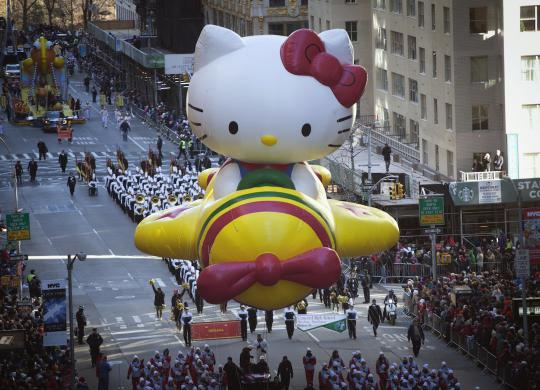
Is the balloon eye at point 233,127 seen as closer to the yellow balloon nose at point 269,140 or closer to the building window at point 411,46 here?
Result: the yellow balloon nose at point 269,140

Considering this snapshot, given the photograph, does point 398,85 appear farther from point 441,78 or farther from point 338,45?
point 338,45

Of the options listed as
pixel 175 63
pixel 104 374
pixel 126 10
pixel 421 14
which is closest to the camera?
pixel 104 374

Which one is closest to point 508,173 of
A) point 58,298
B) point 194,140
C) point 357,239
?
point 194,140

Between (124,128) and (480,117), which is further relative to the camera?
(124,128)

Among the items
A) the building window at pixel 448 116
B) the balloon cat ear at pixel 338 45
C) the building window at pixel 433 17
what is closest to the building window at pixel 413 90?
the building window at pixel 433 17

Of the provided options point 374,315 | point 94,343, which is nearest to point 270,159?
point 94,343

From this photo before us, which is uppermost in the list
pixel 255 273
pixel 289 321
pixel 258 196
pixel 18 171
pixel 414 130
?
pixel 258 196

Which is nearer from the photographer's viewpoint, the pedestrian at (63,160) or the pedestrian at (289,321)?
the pedestrian at (289,321)
